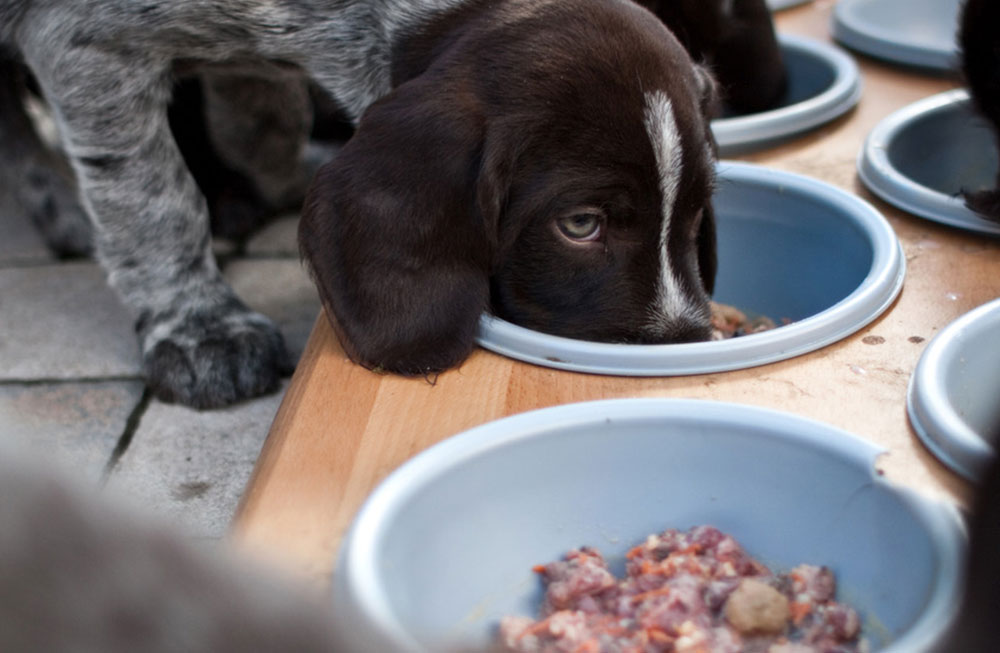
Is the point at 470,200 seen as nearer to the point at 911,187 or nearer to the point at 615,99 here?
the point at 615,99

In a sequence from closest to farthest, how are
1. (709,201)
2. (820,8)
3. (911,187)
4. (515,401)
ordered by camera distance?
(515,401) < (709,201) < (911,187) < (820,8)

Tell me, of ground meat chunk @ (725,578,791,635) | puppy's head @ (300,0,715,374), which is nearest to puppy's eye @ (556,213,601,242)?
puppy's head @ (300,0,715,374)

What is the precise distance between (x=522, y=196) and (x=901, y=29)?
111 inches

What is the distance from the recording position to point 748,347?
7.07 feet

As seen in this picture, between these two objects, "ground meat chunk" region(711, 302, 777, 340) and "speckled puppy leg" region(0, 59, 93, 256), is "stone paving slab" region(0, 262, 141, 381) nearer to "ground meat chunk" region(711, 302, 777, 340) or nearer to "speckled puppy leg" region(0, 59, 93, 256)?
"speckled puppy leg" region(0, 59, 93, 256)

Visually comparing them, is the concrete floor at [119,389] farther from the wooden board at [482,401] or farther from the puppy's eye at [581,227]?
the puppy's eye at [581,227]

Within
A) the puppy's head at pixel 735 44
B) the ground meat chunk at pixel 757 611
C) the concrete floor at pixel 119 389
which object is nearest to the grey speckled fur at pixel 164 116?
the concrete floor at pixel 119 389

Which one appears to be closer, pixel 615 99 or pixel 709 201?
pixel 615 99

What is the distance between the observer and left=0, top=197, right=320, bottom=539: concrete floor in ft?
8.50

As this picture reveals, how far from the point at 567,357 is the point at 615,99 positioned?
498 mm

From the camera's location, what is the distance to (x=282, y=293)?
3457 mm

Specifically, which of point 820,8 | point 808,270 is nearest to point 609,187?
point 808,270

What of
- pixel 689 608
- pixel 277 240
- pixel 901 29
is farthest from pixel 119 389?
pixel 901 29

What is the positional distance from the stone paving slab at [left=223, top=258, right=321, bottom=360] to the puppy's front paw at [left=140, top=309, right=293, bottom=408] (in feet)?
0.57
